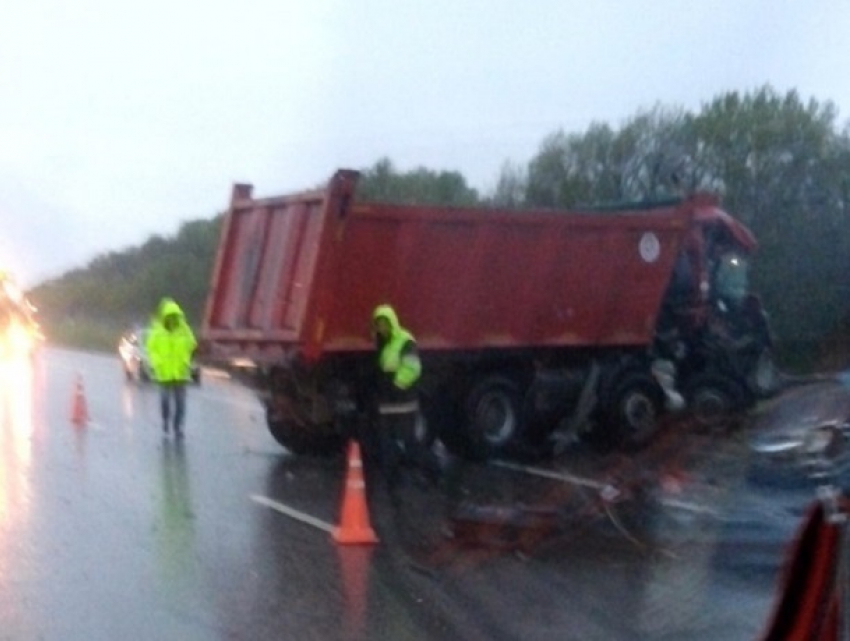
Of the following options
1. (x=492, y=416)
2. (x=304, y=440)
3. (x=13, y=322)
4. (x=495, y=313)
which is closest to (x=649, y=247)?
(x=495, y=313)

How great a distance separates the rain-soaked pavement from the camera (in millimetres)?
9938

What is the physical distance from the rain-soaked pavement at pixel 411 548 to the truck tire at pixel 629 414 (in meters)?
0.45

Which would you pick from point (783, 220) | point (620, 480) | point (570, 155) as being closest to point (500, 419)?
point (620, 480)

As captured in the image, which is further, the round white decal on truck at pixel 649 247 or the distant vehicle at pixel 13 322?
the distant vehicle at pixel 13 322

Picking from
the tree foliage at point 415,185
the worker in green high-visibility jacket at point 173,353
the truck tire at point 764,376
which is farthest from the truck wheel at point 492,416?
the tree foliage at point 415,185

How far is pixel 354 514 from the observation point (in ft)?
42.4

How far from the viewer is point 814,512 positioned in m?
5.00

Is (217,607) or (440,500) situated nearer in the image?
(217,607)

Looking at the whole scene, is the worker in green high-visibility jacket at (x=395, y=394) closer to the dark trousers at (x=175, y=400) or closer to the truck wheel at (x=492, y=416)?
the truck wheel at (x=492, y=416)

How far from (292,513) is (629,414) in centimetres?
608

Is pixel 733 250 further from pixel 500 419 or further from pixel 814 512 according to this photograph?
pixel 814 512

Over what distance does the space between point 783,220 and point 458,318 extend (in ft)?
25.7

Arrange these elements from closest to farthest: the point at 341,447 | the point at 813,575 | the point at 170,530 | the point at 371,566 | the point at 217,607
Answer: the point at 813,575 → the point at 217,607 → the point at 371,566 → the point at 170,530 → the point at 341,447

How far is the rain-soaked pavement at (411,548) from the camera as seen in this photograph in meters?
9.94
